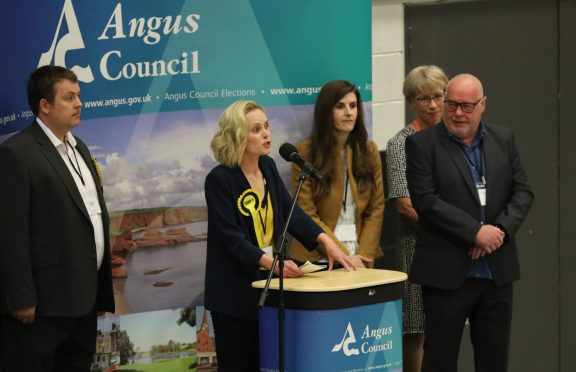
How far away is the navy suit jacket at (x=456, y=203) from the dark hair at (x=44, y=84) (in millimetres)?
1675

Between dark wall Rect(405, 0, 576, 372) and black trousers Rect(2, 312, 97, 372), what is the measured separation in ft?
9.37

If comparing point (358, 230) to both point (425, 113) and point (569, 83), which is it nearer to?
point (425, 113)

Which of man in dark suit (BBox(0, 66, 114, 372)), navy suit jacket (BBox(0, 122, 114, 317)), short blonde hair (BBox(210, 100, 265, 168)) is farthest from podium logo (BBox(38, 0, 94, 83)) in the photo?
short blonde hair (BBox(210, 100, 265, 168))

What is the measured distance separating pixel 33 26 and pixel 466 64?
2667 millimetres

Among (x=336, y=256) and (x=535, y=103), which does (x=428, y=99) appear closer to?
(x=535, y=103)

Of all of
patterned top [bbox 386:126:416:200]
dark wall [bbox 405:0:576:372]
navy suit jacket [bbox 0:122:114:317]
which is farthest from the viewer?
dark wall [bbox 405:0:576:372]

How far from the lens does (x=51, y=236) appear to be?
12.8ft

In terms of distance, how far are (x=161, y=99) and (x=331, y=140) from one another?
943 millimetres

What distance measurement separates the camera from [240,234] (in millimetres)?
4066

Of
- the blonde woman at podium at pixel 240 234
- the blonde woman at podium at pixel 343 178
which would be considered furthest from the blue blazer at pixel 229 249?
the blonde woman at podium at pixel 343 178

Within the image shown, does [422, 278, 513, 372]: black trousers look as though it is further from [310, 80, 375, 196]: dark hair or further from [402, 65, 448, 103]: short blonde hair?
[402, 65, 448, 103]: short blonde hair

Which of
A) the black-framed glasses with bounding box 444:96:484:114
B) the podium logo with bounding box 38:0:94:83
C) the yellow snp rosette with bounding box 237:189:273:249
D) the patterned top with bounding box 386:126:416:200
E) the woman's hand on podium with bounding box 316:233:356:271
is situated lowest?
the woman's hand on podium with bounding box 316:233:356:271

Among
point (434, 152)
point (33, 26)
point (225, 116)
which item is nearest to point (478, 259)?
point (434, 152)

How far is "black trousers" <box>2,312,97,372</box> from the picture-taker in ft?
12.7
